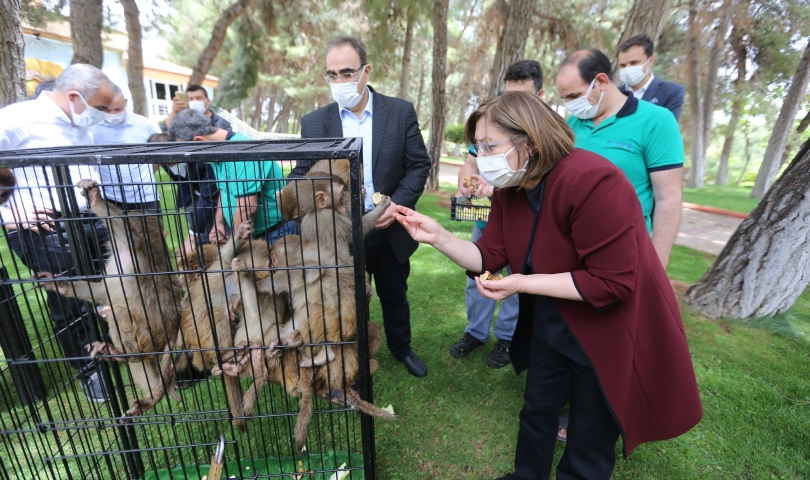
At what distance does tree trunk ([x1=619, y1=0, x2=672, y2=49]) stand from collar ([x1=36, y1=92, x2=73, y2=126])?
23.4ft

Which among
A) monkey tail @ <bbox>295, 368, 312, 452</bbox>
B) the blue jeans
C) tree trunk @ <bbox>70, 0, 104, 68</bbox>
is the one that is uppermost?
tree trunk @ <bbox>70, 0, 104, 68</bbox>

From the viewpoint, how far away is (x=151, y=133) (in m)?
4.73

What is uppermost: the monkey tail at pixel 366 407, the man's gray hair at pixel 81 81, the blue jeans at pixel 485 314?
the man's gray hair at pixel 81 81

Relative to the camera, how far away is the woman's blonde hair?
74.9 inches

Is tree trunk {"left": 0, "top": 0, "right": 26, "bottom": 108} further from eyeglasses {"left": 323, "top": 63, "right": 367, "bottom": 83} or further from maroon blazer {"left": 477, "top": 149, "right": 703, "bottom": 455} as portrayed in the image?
maroon blazer {"left": 477, "top": 149, "right": 703, "bottom": 455}

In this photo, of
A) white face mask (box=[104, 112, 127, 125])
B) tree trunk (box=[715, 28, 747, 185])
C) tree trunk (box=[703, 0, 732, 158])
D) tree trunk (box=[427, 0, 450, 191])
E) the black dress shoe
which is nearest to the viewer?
the black dress shoe

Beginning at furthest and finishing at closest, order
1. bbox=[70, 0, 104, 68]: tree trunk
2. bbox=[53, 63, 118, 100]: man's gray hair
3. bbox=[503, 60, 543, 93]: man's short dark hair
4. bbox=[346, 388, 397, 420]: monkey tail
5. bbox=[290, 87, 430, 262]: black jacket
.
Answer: bbox=[70, 0, 104, 68]: tree trunk
bbox=[503, 60, 543, 93]: man's short dark hair
bbox=[53, 63, 118, 100]: man's gray hair
bbox=[290, 87, 430, 262]: black jacket
bbox=[346, 388, 397, 420]: monkey tail

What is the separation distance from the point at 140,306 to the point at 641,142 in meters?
3.42

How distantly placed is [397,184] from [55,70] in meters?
21.9

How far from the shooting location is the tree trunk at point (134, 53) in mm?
10500

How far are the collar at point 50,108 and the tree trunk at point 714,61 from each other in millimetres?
15684

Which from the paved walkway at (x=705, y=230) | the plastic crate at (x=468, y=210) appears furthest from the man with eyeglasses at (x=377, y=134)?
the paved walkway at (x=705, y=230)

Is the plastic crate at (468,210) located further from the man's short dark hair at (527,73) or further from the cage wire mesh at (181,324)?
the cage wire mesh at (181,324)

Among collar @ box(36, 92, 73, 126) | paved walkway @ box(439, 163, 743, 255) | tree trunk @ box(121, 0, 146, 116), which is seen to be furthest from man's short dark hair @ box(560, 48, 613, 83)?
tree trunk @ box(121, 0, 146, 116)
